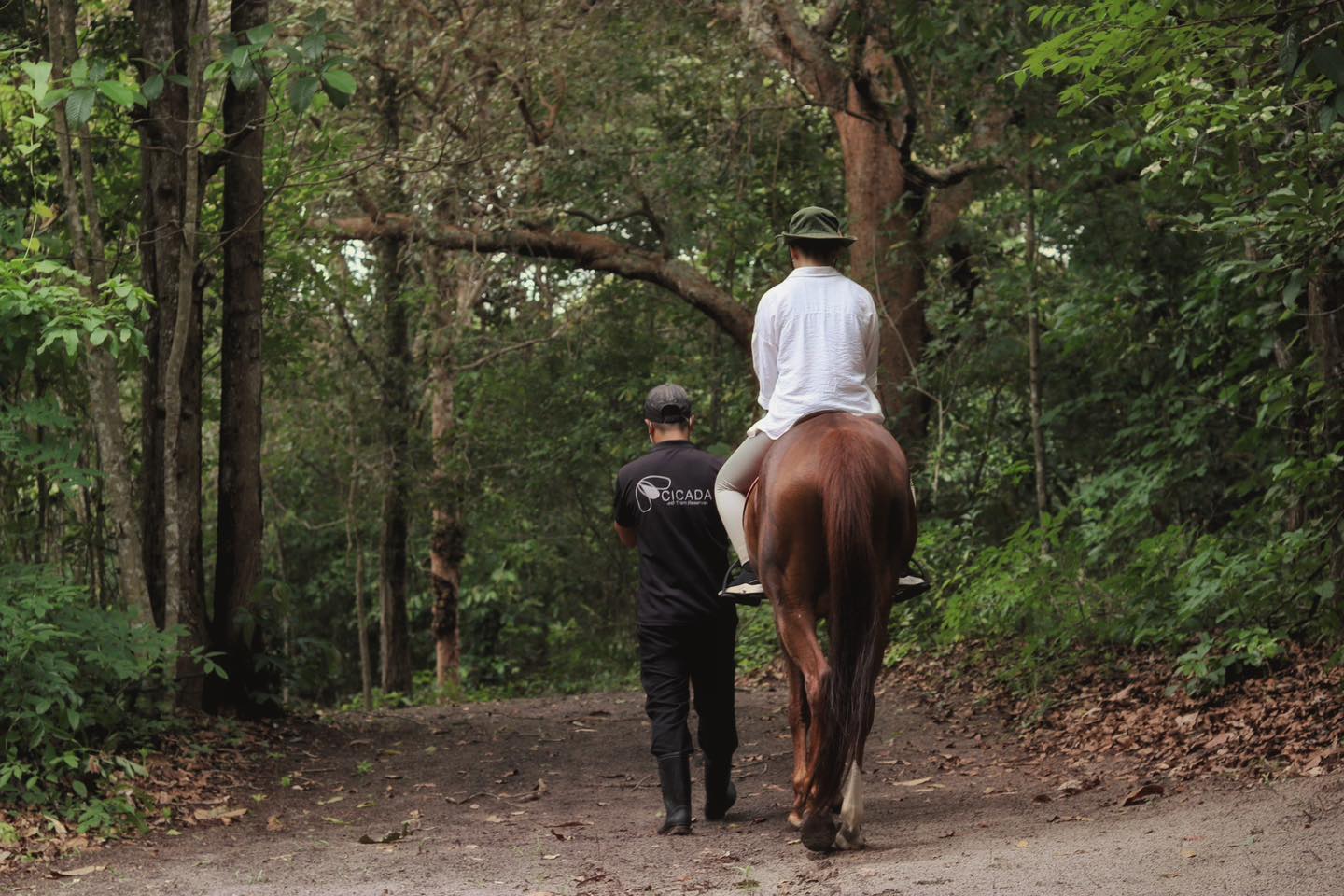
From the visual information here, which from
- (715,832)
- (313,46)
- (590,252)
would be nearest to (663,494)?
(715,832)

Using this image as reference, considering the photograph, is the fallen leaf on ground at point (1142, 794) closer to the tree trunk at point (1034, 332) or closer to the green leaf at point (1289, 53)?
the green leaf at point (1289, 53)

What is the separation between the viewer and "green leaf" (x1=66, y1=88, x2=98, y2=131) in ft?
25.5

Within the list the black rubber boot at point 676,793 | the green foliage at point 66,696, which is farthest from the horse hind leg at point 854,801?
the green foliage at point 66,696

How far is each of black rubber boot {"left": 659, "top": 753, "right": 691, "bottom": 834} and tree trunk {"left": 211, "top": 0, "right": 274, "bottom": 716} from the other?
179 inches

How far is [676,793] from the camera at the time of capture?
7.11m

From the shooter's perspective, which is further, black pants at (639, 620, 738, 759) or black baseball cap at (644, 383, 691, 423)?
black baseball cap at (644, 383, 691, 423)

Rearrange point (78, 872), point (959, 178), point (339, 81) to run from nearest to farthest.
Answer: point (78, 872), point (339, 81), point (959, 178)

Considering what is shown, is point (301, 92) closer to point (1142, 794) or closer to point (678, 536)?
point (678, 536)

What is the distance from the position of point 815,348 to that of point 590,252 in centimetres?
1118

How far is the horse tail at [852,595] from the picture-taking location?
605 cm

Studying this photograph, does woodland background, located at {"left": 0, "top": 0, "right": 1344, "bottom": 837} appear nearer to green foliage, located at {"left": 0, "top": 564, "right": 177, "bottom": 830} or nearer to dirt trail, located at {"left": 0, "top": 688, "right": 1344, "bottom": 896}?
green foliage, located at {"left": 0, "top": 564, "right": 177, "bottom": 830}

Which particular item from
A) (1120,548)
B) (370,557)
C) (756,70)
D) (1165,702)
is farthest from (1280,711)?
(370,557)

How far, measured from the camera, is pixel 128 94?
783 centimetres

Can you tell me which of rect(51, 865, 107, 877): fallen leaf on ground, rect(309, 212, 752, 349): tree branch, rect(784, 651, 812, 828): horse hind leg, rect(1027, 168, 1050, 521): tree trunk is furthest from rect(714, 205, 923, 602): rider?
rect(309, 212, 752, 349): tree branch
